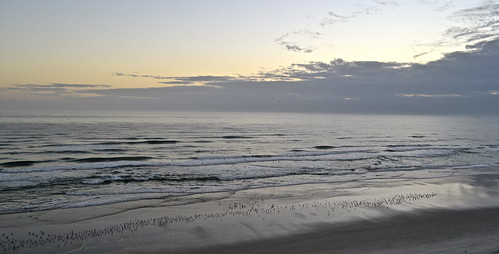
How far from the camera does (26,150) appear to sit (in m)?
36.4

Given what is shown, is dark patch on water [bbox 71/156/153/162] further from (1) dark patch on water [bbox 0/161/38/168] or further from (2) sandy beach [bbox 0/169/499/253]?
(2) sandy beach [bbox 0/169/499/253]

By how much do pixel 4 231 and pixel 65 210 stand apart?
3.15m

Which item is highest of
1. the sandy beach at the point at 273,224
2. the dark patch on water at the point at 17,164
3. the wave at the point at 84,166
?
the sandy beach at the point at 273,224

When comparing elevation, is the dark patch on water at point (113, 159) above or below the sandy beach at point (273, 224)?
A: below

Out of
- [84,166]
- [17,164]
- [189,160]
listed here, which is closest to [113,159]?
[84,166]

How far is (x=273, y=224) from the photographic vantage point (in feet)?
40.9

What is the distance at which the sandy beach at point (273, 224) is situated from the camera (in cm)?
1021

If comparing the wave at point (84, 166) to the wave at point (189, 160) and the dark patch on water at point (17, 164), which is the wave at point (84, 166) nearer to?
the wave at point (189, 160)

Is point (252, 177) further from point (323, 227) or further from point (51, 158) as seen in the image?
point (51, 158)

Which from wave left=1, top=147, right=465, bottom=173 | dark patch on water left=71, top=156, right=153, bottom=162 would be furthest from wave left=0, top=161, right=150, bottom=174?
dark patch on water left=71, top=156, right=153, bottom=162

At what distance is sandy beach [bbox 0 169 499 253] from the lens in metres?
10.2

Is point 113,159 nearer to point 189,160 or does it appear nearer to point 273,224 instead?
point 189,160

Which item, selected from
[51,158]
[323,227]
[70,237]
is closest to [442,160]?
[323,227]

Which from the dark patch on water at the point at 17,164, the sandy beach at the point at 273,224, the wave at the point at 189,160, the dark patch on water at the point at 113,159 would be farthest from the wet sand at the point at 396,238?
the dark patch on water at the point at 113,159
